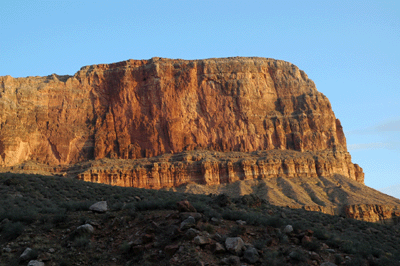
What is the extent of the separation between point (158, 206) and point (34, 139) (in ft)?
205

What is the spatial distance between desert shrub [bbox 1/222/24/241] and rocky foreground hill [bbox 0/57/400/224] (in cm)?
4816

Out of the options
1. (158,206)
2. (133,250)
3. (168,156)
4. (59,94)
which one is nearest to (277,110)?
(168,156)

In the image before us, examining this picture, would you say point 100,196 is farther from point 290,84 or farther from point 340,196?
point 290,84

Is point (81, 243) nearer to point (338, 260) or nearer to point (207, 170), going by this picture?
point (338, 260)

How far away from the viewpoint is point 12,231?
42.8 ft

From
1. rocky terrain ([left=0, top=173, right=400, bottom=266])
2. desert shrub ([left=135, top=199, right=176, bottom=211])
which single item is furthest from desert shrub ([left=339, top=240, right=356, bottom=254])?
desert shrub ([left=135, top=199, right=176, bottom=211])

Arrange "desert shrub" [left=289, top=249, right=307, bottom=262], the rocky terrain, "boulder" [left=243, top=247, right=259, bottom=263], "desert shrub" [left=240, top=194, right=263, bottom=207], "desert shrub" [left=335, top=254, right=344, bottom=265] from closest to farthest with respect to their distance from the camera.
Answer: "boulder" [left=243, top=247, right=259, bottom=263]
the rocky terrain
"desert shrub" [left=289, top=249, right=307, bottom=262]
"desert shrub" [left=335, top=254, right=344, bottom=265]
"desert shrub" [left=240, top=194, right=263, bottom=207]

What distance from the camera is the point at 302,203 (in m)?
50.7

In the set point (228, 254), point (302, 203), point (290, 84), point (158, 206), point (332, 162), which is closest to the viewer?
point (228, 254)

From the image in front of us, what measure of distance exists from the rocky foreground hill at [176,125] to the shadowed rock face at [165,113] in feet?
0.64

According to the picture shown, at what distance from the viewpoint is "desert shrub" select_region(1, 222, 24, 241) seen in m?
13.0

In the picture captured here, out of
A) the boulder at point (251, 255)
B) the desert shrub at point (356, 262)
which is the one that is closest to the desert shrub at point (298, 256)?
the boulder at point (251, 255)

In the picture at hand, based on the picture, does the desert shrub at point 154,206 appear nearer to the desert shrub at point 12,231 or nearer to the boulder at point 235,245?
the desert shrub at point 12,231

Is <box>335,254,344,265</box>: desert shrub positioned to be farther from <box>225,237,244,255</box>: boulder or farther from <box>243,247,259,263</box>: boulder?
<box>225,237,244,255</box>: boulder
